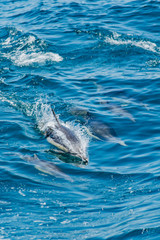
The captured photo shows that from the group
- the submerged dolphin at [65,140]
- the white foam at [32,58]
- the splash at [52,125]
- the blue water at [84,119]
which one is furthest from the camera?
the white foam at [32,58]

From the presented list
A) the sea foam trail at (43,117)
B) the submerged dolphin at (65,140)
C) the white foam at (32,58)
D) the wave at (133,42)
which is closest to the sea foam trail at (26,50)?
the white foam at (32,58)

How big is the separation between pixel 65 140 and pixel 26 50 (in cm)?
1085

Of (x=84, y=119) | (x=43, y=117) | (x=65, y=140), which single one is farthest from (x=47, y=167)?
(x=43, y=117)

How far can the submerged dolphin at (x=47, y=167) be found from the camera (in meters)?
10.2

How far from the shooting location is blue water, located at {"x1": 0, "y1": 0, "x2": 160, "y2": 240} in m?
8.30

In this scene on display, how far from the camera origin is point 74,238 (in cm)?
748

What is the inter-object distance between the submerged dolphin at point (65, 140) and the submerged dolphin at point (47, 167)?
851 mm

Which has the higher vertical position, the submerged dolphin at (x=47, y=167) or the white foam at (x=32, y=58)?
the white foam at (x=32, y=58)

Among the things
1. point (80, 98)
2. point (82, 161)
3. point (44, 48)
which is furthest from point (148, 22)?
point (82, 161)

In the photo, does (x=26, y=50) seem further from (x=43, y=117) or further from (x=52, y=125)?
(x=52, y=125)

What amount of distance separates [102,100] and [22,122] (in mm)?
3273

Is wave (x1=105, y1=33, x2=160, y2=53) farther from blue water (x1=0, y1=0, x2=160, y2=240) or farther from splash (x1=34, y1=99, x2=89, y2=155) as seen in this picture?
splash (x1=34, y1=99, x2=89, y2=155)

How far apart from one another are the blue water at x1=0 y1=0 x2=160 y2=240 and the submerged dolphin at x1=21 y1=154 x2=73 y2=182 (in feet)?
0.12

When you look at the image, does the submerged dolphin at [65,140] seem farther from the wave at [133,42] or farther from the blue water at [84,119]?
the wave at [133,42]
